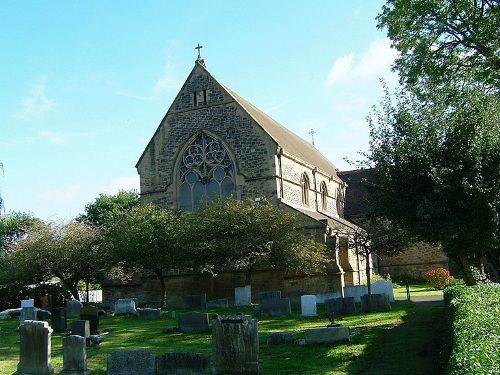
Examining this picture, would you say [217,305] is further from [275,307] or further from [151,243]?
[275,307]

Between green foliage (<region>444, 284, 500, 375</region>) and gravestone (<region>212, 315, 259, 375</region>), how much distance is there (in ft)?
12.6

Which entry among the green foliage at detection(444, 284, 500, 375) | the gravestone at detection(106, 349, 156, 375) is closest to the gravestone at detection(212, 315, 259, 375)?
the gravestone at detection(106, 349, 156, 375)

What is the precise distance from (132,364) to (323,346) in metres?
4.58

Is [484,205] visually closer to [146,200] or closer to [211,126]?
[211,126]

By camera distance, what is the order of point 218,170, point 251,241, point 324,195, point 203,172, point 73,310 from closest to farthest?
point 73,310 → point 251,241 → point 218,170 → point 203,172 → point 324,195

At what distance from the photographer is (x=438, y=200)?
15.0 meters

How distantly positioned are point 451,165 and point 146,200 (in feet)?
67.2

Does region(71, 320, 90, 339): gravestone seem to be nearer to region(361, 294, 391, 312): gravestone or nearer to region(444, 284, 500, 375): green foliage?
region(444, 284, 500, 375): green foliage

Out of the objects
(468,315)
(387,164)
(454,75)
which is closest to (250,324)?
(468,315)

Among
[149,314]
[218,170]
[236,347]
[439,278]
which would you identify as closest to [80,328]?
[236,347]

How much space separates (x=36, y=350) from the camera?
11.8 m

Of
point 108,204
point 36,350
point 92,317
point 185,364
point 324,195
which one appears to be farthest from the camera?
point 108,204

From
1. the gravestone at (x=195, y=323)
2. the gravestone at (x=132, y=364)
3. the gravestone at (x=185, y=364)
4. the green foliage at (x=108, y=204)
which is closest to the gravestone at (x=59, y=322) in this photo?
the gravestone at (x=195, y=323)

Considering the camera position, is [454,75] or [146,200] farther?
[146,200]
